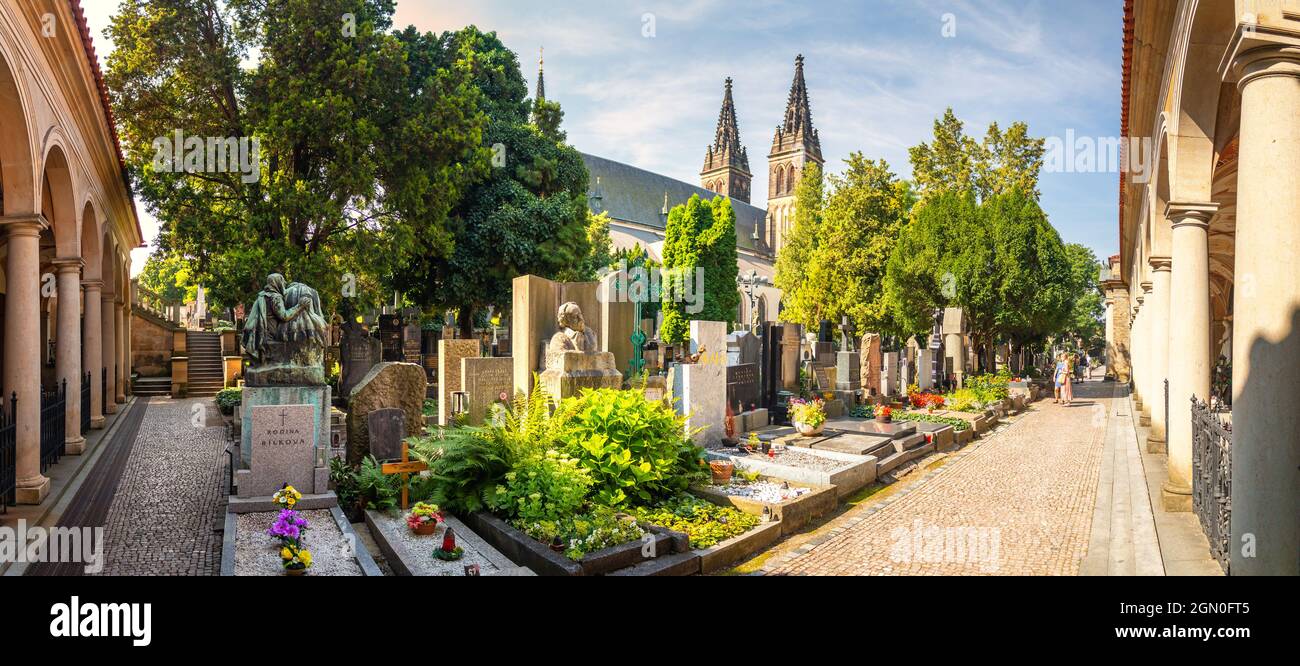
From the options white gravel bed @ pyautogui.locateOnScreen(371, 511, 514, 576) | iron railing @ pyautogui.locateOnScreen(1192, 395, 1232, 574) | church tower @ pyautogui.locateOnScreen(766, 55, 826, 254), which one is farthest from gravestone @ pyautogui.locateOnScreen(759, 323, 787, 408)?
church tower @ pyautogui.locateOnScreen(766, 55, 826, 254)

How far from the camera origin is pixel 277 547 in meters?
6.48

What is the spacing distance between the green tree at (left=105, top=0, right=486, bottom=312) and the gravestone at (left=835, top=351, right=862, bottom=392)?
11.3 meters

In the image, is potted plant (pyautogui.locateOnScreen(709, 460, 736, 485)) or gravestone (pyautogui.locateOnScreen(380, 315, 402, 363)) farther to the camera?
gravestone (pyautogui.locateOnScreen(380, 315, 402, 363))

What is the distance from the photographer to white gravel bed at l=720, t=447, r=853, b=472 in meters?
10.1

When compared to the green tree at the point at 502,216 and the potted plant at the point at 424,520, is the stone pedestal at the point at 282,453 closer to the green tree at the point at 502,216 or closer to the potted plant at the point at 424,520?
the potted plant at the point at 424,520

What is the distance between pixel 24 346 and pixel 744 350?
11.5 metres

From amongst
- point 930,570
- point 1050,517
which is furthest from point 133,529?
point 1050,517

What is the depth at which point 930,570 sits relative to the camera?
6355 millimetres

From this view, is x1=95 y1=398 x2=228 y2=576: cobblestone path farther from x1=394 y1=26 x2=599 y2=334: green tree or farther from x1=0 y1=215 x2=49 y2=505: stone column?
x1=394 y1=26 x2=599 y2=334: green tree

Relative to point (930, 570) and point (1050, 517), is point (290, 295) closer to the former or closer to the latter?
point (930, 570)

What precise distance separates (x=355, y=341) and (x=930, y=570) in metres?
14.1

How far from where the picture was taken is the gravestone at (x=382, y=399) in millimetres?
8969

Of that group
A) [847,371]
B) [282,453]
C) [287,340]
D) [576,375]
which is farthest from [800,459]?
[847,371]

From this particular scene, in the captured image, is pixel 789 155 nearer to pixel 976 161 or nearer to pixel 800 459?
pixel 976 161
